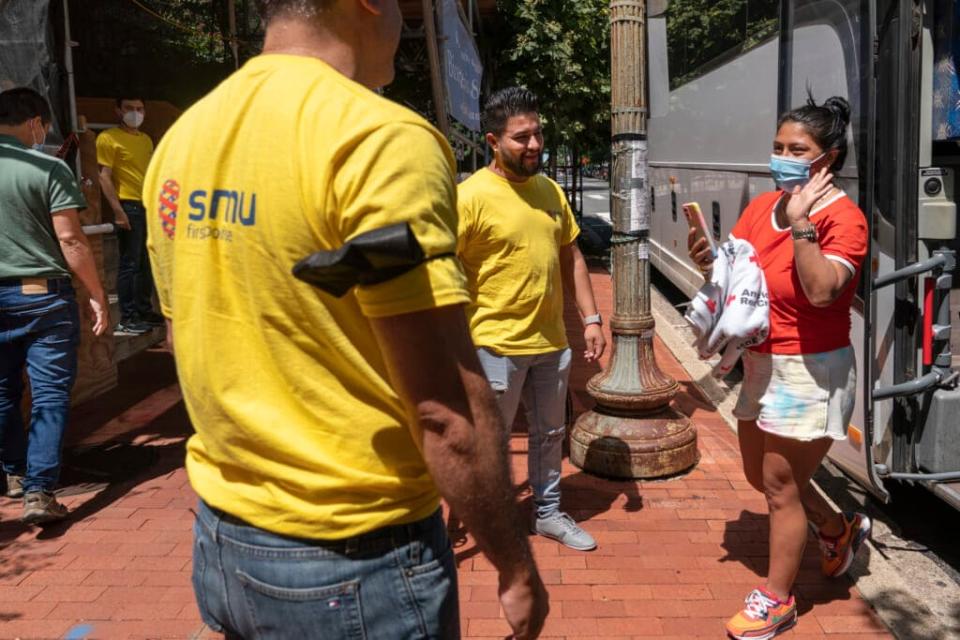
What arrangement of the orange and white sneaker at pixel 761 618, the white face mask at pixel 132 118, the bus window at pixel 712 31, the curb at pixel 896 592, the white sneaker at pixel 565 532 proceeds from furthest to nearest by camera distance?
1. the white face mask at pixel 132 118
2. the bus window at pixel 712 31
3. the white sneaker at pixel 565 532
4. the curb at pixel 896 592
5. the orange and white sneaker at pixel 761 618

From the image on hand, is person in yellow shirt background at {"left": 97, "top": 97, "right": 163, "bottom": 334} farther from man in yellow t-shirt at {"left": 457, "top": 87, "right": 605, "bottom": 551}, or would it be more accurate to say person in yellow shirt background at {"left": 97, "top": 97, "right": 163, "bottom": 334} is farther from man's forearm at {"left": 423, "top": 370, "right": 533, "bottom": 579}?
man's forearm at {"left": 423, "top": 370, "right": 533, "bottom": 579}

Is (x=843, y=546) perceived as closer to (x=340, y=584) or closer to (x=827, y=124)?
(x=827, y=124)

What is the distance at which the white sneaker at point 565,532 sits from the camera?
445cm

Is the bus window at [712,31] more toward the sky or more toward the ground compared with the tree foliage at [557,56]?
more toward the ground

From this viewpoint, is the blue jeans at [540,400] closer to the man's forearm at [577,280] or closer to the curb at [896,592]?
the man's forearm at [577,280]

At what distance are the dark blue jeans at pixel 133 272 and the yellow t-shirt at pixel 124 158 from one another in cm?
13

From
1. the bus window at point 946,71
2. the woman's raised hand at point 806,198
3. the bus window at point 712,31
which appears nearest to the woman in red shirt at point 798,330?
the woman's raised hand at point 806,198

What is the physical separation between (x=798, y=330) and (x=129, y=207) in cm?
600

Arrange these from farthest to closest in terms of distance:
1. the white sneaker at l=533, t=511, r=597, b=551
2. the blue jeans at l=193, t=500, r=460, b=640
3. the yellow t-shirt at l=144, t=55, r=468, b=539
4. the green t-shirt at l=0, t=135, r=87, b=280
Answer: the green t-shirt at l=0, t=135, r=87, b=280, the white sneaker at l=533, t=511, r=597, b=551, the blue jeans at l=193, t=500, r=460, b=640, the yellow t-shirt at l=144, t=55, r=468, b=539

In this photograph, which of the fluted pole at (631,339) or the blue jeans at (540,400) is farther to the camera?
the fluted pole at (631,339)

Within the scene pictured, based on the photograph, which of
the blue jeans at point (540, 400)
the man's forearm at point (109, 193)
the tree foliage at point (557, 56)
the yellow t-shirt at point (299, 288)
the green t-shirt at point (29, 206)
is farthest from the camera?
the tree foliage at point (557, 56)

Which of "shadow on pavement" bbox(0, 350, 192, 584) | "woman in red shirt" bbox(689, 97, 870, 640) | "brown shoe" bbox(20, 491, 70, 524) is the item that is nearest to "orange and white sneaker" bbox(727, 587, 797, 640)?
"woman in red shirt" bbox(689, 97, 870, 640)

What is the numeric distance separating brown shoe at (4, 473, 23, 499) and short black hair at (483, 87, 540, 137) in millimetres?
3453

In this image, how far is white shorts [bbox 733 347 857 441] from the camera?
3.37 meters
